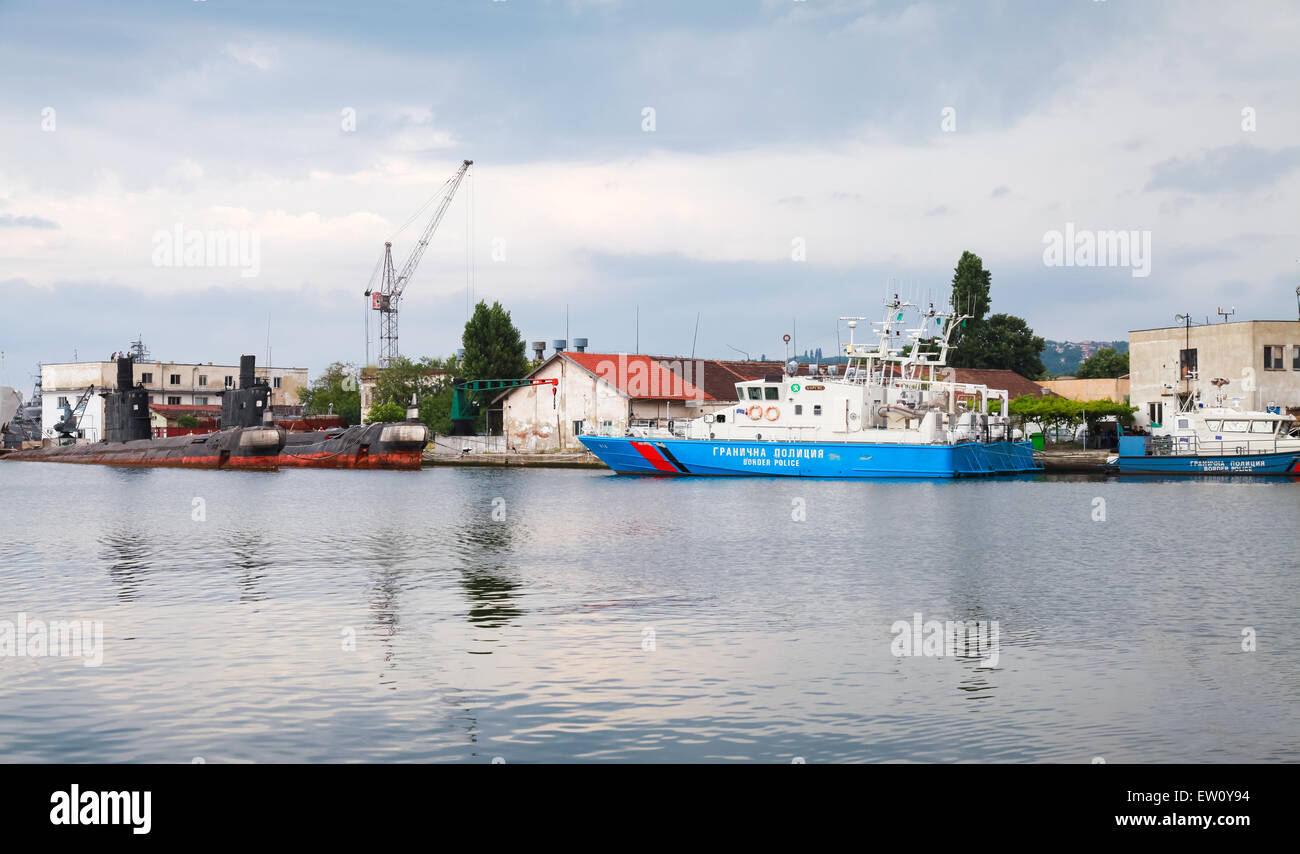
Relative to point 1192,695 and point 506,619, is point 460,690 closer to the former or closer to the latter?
point 506,619

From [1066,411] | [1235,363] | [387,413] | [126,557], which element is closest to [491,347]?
[387,413]

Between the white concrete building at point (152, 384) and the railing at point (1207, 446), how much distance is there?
10646cm

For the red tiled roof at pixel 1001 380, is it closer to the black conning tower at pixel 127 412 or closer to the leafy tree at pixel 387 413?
the leafy tree at pixel 387 413

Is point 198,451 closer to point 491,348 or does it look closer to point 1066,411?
point 491,348

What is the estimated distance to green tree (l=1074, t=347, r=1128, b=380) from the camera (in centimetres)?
12378

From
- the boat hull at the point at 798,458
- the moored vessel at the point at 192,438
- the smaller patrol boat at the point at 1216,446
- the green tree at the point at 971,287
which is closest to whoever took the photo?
the smaller patrol boat at the point at 1216,446

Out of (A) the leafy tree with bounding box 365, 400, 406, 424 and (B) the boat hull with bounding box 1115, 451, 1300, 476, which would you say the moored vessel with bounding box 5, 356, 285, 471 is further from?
(B) the boat hull with bounding box 1115, 451, 1300, 476

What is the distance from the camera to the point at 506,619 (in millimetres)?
19906

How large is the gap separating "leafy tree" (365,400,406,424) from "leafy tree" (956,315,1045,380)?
5032 centimetres

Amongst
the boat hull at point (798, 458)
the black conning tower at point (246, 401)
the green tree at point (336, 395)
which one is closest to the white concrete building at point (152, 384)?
the green tree at point (336, 395)

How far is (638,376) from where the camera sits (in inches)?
3374

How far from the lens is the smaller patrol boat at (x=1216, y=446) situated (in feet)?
204

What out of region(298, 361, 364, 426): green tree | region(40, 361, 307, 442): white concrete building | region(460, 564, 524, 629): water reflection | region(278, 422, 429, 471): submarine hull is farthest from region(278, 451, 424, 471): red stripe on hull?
region(40, 361, 307, 442): white concrete building
